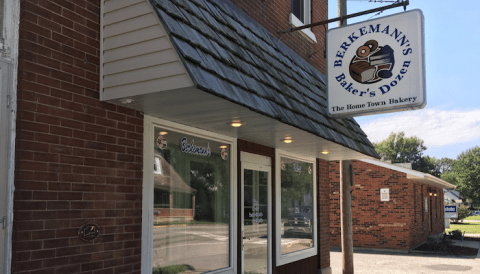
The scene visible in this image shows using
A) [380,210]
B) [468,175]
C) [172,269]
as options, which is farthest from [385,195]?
[468,175]

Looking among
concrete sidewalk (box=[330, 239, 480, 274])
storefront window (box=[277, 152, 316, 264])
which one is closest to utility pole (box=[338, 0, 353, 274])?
storefront window (box=[277, 152, 316, 264])

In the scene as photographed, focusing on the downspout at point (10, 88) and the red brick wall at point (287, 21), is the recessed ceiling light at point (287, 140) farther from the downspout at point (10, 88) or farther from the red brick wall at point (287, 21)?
the downspout at point (10, 88)

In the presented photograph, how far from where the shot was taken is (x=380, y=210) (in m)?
19.8

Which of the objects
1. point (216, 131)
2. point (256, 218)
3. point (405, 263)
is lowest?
point (405, 263)

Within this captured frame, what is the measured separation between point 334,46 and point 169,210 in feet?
11.1

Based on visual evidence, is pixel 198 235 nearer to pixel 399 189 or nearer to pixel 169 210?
pixel 169 210

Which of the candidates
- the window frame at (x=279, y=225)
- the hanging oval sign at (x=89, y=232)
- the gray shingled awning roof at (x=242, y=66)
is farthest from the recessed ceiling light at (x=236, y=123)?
the window frame at (x=279, y=225)

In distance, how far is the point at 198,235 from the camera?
6637mm

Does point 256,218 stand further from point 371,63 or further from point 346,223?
point 346,223

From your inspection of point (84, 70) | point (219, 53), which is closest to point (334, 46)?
point (219, 53)

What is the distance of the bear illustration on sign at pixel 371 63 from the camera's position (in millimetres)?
6555

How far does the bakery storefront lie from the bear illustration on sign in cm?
82

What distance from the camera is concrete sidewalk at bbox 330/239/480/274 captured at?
13.5m

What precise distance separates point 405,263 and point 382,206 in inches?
183
